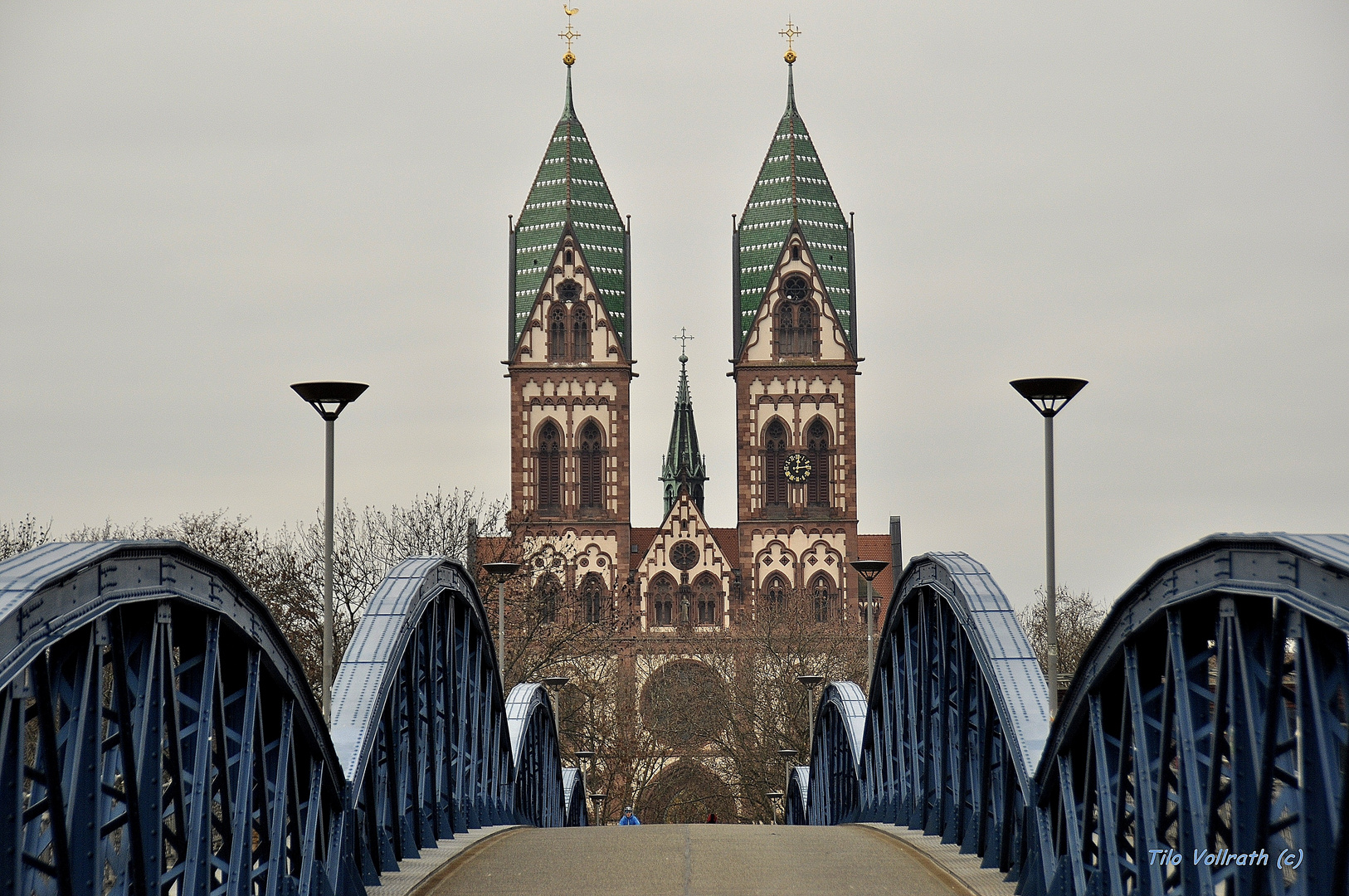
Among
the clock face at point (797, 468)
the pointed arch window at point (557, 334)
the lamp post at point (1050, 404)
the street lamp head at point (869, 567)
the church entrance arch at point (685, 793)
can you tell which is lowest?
the church entrance arch at point (685, 793)

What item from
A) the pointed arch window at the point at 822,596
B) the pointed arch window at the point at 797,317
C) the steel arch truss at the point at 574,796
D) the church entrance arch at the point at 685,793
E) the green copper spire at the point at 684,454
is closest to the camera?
the steel arch truss at the point at 574,796

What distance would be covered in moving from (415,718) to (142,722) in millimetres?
6108

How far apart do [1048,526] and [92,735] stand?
382 inches

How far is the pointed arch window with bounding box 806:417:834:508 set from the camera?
77312 millimetres

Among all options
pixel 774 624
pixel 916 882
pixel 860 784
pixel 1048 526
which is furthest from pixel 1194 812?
pixel 774 624

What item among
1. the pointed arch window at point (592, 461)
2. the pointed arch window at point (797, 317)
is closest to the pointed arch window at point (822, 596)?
the pointed arch window at point (592, 461)

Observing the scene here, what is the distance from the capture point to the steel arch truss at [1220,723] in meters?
7.25

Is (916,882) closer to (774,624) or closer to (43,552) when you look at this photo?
(43,552)

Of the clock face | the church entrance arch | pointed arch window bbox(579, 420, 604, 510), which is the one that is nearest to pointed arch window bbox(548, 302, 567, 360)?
pointed arch window bbox(579, 420, 604, 510)

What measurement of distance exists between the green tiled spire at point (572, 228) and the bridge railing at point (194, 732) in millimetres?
63444

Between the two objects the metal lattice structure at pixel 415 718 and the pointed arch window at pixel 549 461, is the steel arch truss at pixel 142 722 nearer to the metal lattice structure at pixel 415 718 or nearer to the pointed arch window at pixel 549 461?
the metal lattice structure at pixel 415 718

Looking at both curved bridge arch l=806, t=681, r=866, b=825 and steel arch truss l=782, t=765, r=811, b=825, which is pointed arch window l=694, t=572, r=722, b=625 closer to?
steel arch truss l=782, t=765, r=811, b=825

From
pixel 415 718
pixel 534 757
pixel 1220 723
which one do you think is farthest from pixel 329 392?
pixel 534 757

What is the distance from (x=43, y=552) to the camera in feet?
24.0
